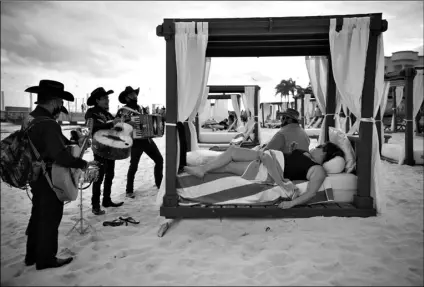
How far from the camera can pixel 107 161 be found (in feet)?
15.6

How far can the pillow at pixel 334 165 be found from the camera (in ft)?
14.5

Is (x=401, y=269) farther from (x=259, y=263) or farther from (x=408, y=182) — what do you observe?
(x=408, y=182)

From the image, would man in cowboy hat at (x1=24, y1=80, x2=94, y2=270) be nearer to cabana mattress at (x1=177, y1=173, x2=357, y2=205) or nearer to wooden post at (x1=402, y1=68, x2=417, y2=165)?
cabana mattress at (x1=177, y1=173, x2=357, y2=205)

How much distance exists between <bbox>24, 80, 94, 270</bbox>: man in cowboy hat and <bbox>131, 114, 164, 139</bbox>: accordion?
200cm

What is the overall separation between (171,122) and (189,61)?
2.99ft

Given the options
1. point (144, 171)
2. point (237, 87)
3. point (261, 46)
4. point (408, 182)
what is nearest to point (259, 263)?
point (261, 46)

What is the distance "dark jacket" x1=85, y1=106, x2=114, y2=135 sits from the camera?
14.6 ft

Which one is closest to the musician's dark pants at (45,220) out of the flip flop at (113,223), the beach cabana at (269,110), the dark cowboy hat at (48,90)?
the dark cowboy hat at (48,90)

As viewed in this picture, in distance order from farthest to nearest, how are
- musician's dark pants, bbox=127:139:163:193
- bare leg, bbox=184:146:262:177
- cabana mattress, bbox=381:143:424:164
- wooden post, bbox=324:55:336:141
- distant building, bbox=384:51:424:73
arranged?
distant building, bbox=384:51:424:73, cabana mattress, bbox=381:143:424:164, wooden post, bbox=324:55:336:141, musician's dark pants, bbox=127:139:163:193, bare leg, bbox=184:146:262:177

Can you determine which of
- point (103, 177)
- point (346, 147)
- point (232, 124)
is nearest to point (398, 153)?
point (346, 147)

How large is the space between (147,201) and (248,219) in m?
1.92

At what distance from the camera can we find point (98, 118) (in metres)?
4.56

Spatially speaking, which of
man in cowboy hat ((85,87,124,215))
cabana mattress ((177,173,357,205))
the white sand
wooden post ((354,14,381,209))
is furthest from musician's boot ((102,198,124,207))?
wooden post ((354,14,381,209))

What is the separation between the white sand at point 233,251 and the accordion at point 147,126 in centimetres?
128
